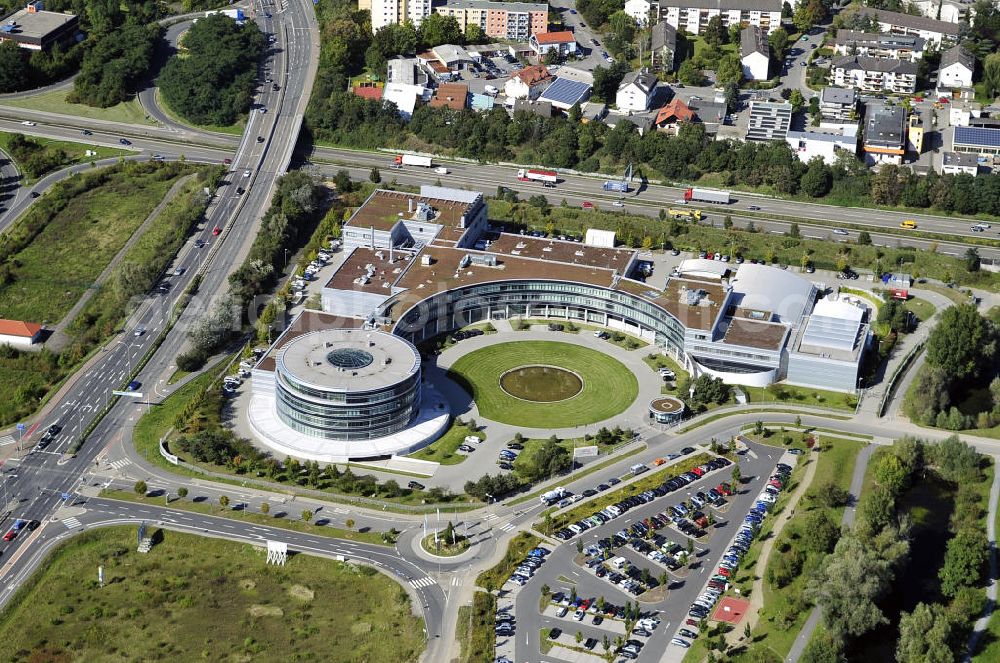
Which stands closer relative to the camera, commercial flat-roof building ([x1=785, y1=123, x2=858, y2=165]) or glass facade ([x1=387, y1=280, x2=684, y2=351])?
glass facade ([x1=387, y1=280, x2=684, y2=351])

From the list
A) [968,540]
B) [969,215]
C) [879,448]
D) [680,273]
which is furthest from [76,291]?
[969,215]

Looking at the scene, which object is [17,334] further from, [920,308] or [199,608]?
[920,308]

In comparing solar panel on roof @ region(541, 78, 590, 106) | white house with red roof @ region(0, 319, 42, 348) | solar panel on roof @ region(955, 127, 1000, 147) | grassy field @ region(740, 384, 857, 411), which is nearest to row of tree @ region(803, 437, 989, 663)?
grassy field @ region(740, 384, 857, 411)

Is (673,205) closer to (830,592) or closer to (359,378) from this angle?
(359,378)

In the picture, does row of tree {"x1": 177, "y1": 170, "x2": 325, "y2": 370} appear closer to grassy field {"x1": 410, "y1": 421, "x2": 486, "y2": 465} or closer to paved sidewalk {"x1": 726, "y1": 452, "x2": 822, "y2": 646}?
grassy field {"x1": 410, "y1": 421, "x2": 486, "y2": 465}

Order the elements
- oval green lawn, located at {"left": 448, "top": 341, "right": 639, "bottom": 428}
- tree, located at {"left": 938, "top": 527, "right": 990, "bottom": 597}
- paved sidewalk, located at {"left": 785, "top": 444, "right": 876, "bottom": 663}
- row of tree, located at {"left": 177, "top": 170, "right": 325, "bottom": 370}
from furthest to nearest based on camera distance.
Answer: row of tree, located at {"left": 177, "top": 170, "right": 325, "bottom": 370}, oval green lawn, located at {"left": 448, "top": 341, "right": 639, "bottom": 428}, tree, located at {"left": 938, "top": 527, "right": 990, "bottom": 597}, paved sidewalk, located at {"left": 785, "top": 444, "right": 876, "bottom": 663}

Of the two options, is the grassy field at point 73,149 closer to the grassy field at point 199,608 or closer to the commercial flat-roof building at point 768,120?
the grassy field at point 199,608
